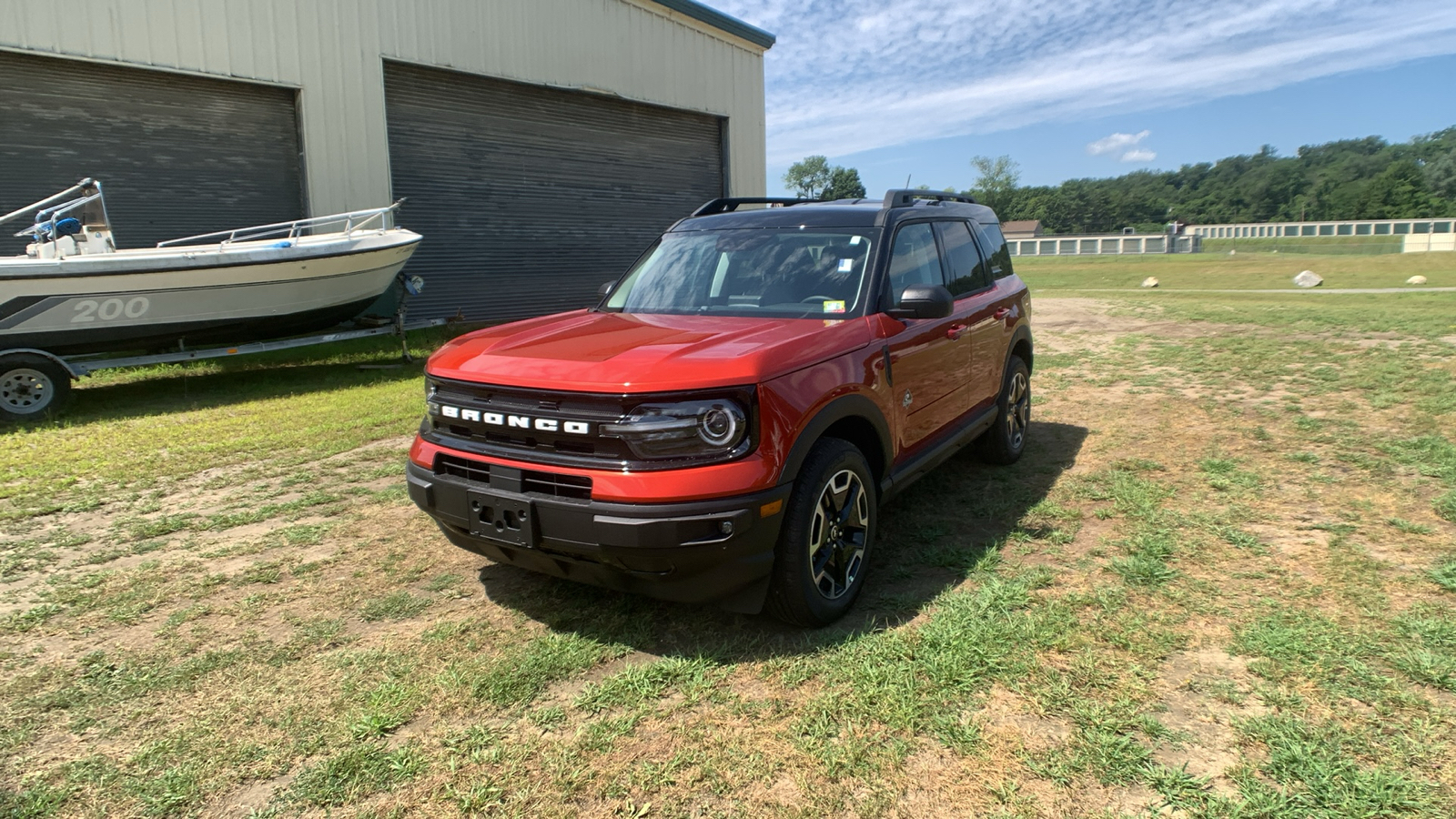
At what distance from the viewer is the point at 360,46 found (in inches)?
503

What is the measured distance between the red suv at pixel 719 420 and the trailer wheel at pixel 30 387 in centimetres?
677

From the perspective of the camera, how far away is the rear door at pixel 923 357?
4238mm

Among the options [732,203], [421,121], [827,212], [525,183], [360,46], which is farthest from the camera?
[525,183]

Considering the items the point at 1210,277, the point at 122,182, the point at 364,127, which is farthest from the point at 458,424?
the point at 1210,277

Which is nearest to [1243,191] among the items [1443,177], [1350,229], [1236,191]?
[1236,191]

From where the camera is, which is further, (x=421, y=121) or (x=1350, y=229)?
(x=1350, y=229)

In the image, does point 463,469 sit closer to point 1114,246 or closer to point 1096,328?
point 1096,328

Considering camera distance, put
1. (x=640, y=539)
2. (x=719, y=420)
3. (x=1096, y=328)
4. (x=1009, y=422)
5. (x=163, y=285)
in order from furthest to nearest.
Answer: (x=1096, y=328) → (x=163, y=285) → (x=1009, y=422) → (x=719, y=420) → (x=640, y=539)

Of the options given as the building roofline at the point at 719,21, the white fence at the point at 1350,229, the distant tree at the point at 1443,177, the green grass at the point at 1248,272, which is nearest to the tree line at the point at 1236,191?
the distant tree at the point at 1443,177

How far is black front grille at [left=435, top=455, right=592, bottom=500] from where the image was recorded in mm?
3182

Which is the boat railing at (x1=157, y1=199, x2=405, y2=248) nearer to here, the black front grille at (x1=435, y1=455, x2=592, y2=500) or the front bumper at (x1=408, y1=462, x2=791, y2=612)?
the black front grille at (x1=435, y1=455, x2=592, y2=500)

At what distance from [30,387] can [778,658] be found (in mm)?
8512

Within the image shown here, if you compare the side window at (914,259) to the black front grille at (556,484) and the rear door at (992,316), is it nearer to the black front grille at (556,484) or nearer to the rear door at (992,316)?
the rear door at (992,316)

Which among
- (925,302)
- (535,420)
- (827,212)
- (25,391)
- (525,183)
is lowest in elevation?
(25,391)
